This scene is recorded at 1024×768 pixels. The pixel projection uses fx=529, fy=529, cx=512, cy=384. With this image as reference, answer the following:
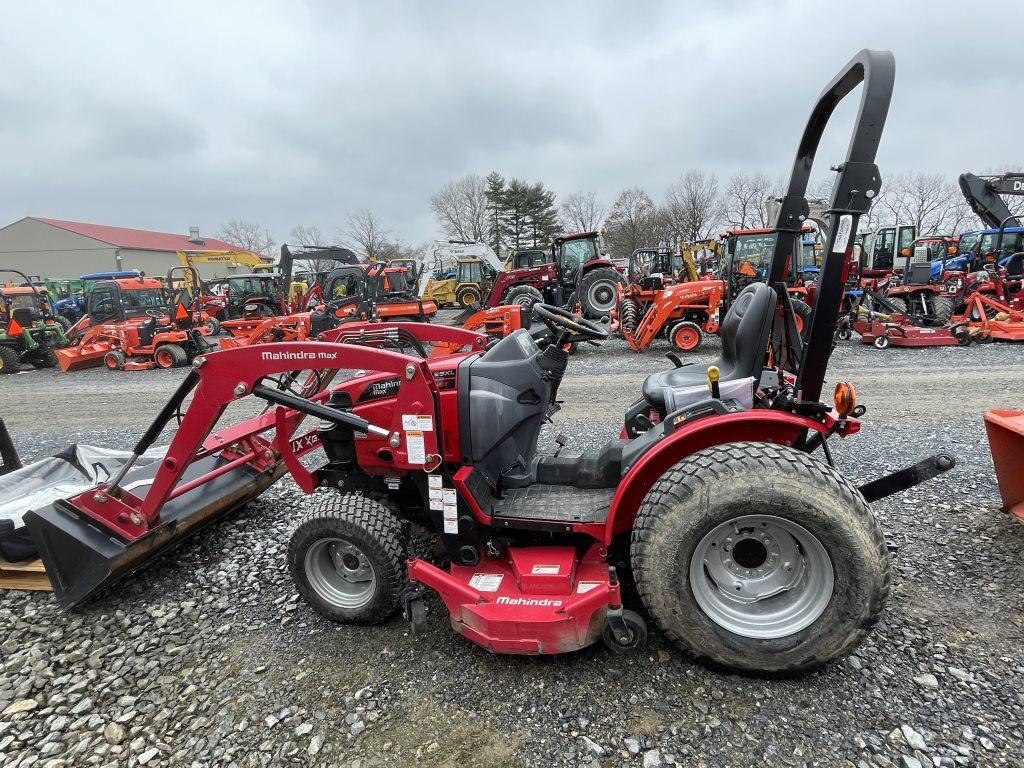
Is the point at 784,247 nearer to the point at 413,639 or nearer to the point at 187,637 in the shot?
the point at 413,639

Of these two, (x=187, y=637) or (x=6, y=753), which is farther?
(x=187, y=637)

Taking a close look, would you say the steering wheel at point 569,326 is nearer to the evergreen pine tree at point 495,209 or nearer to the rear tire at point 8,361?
the rear tire at point 8,361

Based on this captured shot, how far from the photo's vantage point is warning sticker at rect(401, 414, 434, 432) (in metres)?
2.34

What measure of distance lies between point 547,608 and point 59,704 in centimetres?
210

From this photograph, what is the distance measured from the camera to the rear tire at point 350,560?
8.00ft

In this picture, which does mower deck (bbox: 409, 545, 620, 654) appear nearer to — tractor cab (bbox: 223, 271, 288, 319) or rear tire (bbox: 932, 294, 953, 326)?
rear tire (bbox: 932, 294, 953, 326)

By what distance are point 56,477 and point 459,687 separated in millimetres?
3335

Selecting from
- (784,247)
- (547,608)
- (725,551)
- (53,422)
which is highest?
(784,247)

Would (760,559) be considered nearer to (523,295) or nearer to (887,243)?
(523,295)

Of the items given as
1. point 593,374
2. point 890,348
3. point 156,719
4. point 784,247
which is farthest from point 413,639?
point 890,348

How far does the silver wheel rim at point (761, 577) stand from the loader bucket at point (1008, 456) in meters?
1.78

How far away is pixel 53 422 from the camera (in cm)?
728

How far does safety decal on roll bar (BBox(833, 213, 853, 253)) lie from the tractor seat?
1.93ft

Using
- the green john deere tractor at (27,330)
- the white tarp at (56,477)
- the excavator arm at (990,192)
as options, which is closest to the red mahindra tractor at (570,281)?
the excavator arm at (990,192)
